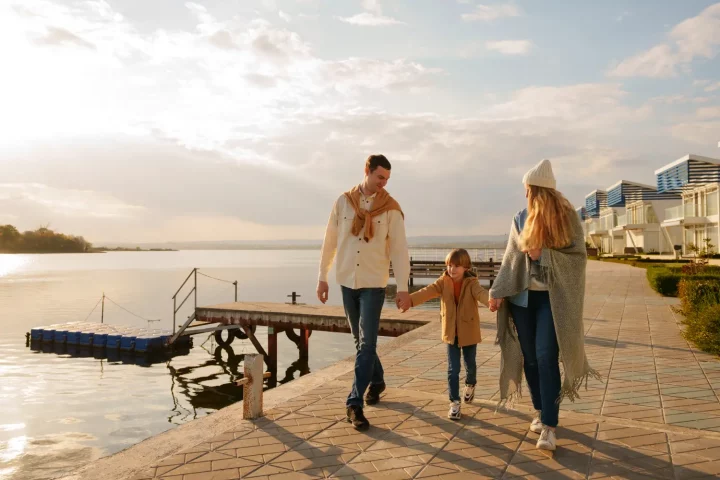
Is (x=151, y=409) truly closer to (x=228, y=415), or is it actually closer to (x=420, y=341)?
(x=420, y=341)

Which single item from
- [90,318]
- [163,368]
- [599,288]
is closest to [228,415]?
[163,368]

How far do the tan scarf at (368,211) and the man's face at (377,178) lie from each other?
7 centimetres

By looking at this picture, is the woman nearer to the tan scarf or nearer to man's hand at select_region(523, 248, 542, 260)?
man's hand at select_region(523, 248, 542, 260)

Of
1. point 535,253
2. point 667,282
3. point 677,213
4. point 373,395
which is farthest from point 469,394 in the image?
point 677,213

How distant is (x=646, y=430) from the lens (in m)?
3.95

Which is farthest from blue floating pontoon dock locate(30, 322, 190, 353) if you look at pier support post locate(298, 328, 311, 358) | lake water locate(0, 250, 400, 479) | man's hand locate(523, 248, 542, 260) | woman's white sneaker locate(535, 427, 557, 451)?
man's hand locate(523, 248, 542, 260)

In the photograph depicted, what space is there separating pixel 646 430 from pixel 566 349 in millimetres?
1068

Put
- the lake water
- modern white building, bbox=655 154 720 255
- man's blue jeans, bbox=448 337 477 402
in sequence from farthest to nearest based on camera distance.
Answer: modern white building, bbox=655 154 720 255 < the lake water < man's blue jeans, bbox=448 337 477 402

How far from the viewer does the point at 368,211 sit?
4.34 m

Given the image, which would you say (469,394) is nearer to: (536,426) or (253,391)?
(536,426)

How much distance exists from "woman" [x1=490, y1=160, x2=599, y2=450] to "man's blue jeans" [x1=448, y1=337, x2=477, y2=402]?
0.69 meters

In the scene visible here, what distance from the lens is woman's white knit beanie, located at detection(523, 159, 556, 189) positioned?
145 inches

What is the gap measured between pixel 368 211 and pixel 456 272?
914mm

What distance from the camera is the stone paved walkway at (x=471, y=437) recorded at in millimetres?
3240
